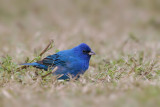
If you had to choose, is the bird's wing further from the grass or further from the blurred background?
the blurred background

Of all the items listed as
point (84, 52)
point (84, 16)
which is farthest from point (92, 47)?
point (84, 16)

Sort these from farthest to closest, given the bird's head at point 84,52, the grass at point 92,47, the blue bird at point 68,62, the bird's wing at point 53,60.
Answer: the bird's head at point 84,52
the bird's wing at point 53,60
the blue bird at point 68,62
the grass at point 92,47

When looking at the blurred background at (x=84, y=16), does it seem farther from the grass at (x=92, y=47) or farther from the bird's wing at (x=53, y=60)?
the bird's wing at (x=53, y=60)

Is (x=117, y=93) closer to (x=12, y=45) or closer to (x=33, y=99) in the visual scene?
(x=33, y=99)

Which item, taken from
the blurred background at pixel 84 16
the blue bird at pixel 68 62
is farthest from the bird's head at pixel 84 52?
the blurred background at pixel 84 16

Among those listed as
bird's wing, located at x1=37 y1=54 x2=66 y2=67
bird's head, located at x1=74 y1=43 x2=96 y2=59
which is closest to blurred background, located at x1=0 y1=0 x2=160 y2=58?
bird's head, located at x1=74 y1=43 x2=96 y2=59
